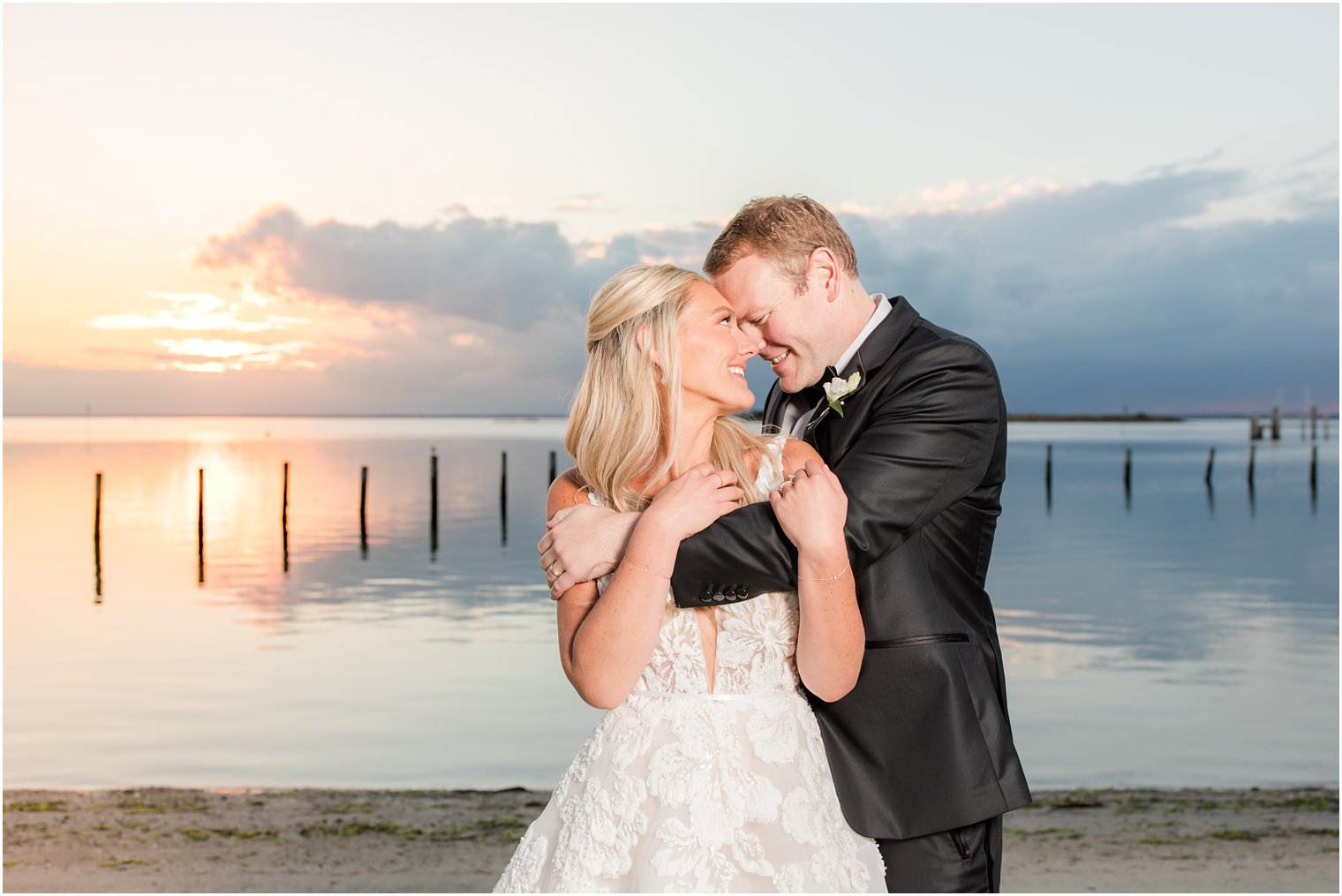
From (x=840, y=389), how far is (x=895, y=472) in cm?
44

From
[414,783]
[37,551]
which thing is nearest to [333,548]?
[37,551]

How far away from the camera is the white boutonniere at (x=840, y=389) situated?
3.11 metres

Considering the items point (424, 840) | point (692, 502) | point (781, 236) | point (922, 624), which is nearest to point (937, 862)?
point (922, 624)

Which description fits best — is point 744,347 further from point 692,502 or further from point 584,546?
point 584,546

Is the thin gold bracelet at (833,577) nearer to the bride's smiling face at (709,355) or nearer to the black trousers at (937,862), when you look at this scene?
the bride's smiling face at (709,355)

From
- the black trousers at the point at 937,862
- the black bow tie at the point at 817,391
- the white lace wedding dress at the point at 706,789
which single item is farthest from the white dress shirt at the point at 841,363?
the black trousers at the point at 937,862

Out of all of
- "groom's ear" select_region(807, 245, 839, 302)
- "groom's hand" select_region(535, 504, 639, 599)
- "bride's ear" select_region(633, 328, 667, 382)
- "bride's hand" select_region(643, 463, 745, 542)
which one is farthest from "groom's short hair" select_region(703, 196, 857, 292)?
"groom's hand" select_region(535, 504, 639, 599)

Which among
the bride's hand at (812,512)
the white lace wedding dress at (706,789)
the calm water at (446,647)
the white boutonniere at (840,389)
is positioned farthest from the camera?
the calm water at (446,647)

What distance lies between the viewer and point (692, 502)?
8.66ft

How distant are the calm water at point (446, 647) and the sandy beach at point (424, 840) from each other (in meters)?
1.41

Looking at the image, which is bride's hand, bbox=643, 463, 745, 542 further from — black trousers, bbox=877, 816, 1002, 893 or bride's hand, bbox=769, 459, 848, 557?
black trousers, bbox=877, 816, 1002, 893

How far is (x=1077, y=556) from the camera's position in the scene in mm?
25516

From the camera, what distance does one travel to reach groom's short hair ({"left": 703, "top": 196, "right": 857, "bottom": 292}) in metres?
3.22

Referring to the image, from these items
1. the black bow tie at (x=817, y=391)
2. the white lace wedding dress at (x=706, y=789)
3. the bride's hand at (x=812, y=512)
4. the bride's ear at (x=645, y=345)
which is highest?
the bride's ear at (x=645, y=345)
